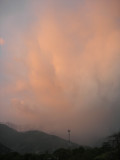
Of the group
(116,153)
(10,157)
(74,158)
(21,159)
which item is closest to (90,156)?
(74,158)

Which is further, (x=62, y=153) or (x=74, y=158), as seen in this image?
(x=62, y=153)

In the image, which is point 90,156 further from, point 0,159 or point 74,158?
point 0,159

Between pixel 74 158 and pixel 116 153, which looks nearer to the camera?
pixel 116 153

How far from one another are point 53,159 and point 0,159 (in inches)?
995

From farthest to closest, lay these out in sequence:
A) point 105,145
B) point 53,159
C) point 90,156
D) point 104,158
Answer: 1. point 105,145
2. point 53,159
3. point 90,156
4. point 104,158

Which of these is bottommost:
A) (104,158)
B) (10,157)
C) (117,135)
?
(104,158)

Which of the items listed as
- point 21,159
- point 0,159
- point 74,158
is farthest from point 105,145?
point 0,159

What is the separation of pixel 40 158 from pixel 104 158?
3710 cm

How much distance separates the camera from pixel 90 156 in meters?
91.6

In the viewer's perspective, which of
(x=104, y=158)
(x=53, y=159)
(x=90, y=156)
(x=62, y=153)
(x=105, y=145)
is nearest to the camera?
(x=104, y=158)

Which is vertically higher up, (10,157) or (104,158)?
(10,157)

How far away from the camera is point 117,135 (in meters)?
96.4

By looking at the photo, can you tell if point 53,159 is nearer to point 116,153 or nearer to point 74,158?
point 74,158

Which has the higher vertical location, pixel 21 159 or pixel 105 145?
pixel 105 145
